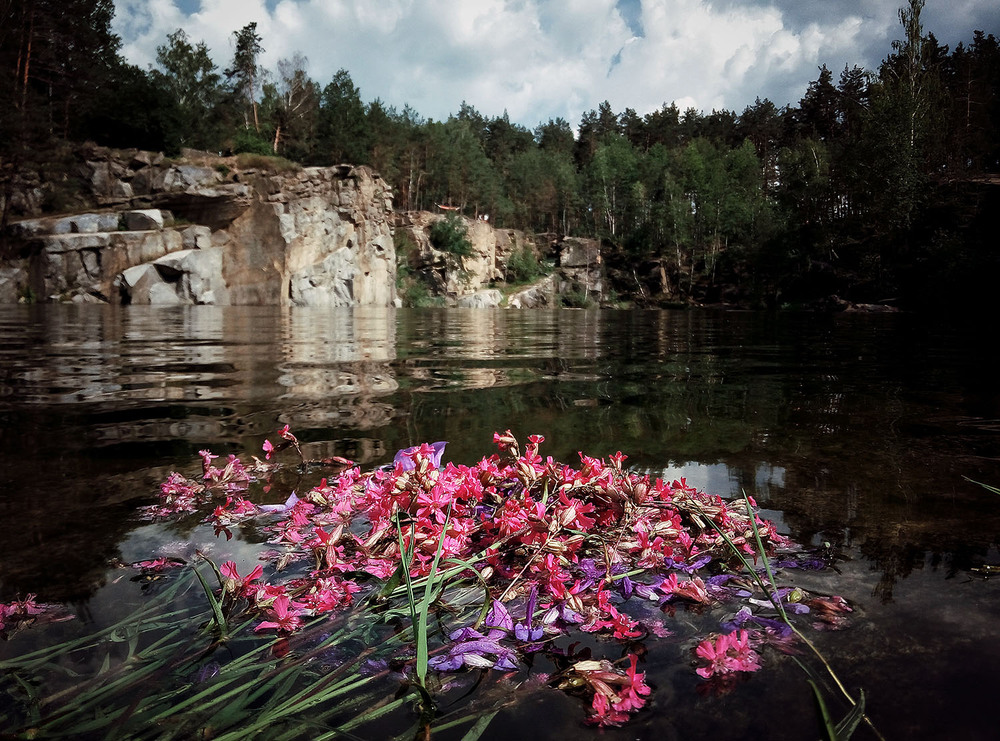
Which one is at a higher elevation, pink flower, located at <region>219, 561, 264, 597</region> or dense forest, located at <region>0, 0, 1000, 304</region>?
dense forest, located at <region>0, 0, 1000, 304</region>

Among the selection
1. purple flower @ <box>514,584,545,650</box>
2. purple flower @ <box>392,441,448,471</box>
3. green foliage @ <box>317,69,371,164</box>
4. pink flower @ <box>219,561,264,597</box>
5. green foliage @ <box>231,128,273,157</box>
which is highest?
green foliage @ <box>317,69,371,164</box>

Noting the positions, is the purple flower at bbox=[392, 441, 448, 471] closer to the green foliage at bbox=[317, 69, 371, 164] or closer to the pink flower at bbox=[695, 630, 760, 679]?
the pink flower at bbox=[695, 630, 760, 679]

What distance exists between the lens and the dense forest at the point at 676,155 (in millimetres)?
33812

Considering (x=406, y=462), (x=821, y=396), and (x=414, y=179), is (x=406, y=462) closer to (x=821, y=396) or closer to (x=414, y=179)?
(x=821, y=396)

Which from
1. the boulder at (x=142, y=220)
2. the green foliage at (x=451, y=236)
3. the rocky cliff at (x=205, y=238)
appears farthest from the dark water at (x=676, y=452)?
the green foliage at (x=451, y=236)

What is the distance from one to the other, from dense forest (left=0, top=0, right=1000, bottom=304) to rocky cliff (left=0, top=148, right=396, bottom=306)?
5206 millimetres

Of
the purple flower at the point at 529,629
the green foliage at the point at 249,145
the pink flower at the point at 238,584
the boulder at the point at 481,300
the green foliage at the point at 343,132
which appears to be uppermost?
the green foliage at the point at 343,132

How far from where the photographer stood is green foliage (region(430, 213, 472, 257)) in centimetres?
5722

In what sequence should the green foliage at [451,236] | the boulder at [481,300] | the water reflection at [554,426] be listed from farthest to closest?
the green foliage at [451,236] → the boulder at [481,300] → the water reflection at [554,426]

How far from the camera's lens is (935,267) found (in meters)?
30.4

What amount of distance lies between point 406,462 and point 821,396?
405cm

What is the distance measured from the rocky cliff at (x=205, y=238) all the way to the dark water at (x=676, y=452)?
102ft

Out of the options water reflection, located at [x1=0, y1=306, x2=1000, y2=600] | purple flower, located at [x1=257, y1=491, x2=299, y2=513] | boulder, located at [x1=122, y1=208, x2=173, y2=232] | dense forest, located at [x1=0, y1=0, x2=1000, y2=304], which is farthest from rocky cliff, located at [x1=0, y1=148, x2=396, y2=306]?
purple flower, located at [x1=257, y1=491, x2=299, y2=513]

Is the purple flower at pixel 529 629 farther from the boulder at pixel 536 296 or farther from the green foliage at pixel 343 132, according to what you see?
the green foliage at pixel 343 132
